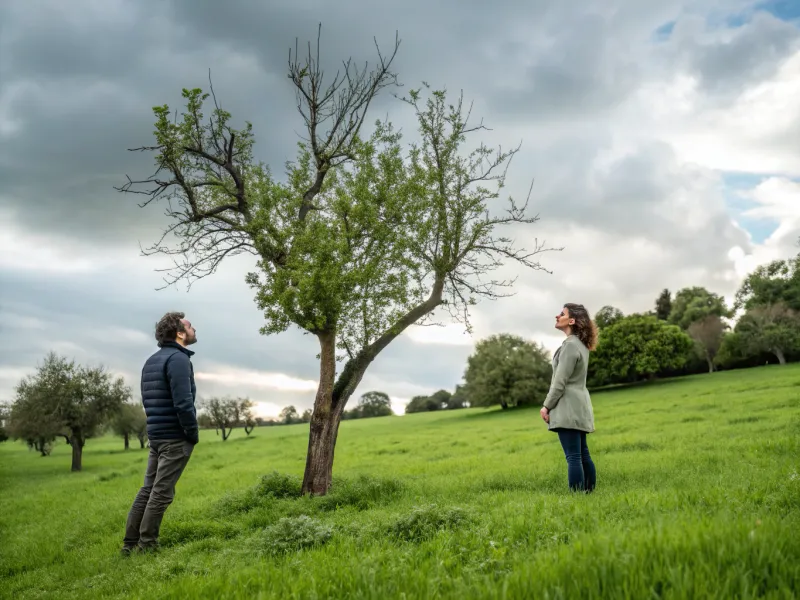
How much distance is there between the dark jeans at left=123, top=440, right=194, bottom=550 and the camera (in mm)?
7770

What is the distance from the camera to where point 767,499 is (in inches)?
239

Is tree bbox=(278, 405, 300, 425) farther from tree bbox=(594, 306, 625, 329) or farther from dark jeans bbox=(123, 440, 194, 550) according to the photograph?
dark jeans bbox=(123, 440, 194, 550)

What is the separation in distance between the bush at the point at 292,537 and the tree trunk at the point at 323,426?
185 inches

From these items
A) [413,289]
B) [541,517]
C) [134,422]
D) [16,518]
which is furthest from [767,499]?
[134,422]

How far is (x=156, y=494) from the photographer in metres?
7.76

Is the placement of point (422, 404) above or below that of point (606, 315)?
below

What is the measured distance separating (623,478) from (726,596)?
7.45 m

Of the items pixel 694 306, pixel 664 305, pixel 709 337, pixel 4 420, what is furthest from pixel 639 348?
pixel 4 420

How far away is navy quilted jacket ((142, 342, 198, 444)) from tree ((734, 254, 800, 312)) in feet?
280

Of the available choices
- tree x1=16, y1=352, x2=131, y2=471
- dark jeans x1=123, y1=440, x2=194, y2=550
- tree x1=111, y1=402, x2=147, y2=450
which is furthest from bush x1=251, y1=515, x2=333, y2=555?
tree x1=111, y1=402, x2=147, y2=450

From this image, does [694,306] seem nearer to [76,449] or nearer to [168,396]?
[76,449]

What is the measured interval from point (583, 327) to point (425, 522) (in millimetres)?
4104

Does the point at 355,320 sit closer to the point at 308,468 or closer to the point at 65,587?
the point at 308,468

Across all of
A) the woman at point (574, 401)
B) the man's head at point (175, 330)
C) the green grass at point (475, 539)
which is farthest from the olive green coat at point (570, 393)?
the man's head at point (175, 330)
